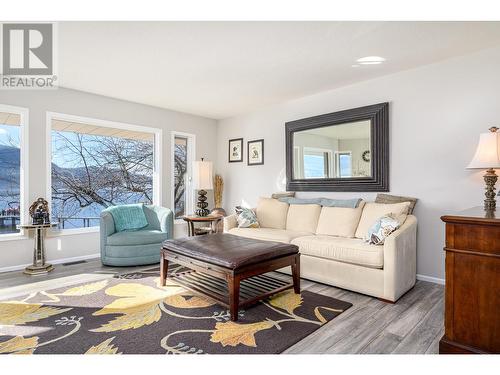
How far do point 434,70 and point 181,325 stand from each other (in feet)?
11.8

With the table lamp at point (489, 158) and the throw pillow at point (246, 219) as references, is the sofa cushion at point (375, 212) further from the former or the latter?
the throw pillow at point (246, 219)

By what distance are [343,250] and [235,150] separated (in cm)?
318

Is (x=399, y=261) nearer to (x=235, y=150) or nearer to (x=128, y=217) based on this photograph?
(x=128, y=217)

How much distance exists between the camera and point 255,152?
5.16 meters

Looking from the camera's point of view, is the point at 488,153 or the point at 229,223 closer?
the point at 488,153

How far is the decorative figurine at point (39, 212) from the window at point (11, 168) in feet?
0.74

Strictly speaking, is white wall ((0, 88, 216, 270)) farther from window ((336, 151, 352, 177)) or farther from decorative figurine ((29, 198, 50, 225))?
window ((336, 151, 352, 177))

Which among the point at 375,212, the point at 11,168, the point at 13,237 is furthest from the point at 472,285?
the point at 11,168

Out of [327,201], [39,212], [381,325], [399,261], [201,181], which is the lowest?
[381,325]

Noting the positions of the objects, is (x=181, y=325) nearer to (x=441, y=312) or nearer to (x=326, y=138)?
(x=441, y=312)

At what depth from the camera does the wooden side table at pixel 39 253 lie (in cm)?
346

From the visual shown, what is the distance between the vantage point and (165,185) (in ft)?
16.6

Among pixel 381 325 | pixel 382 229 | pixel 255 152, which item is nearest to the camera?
pixel 381 325

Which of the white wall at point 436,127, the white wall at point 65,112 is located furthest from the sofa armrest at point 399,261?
the white wall at point 65,112
